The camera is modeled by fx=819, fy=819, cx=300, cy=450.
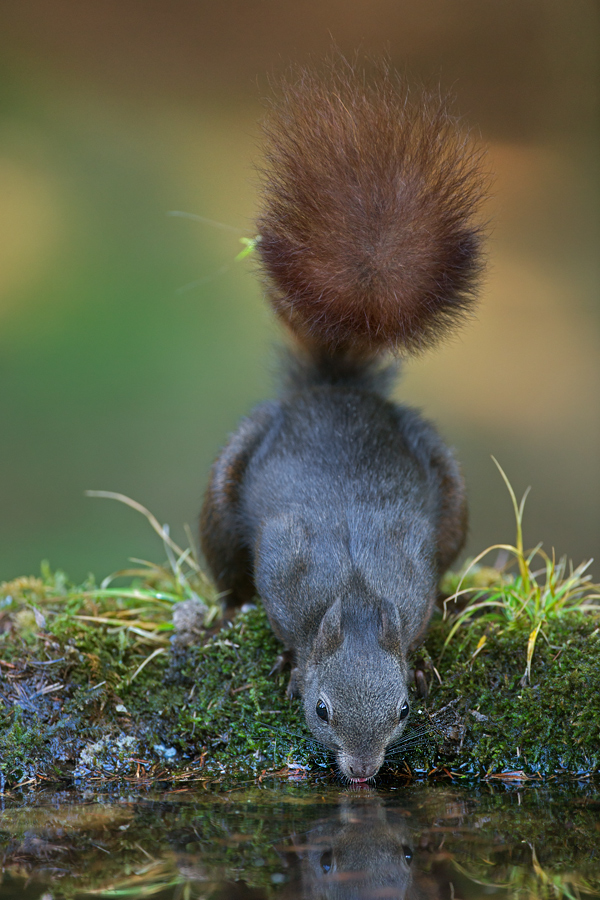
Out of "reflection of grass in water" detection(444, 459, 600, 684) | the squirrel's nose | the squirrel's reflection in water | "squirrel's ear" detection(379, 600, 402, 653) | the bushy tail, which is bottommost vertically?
the squirrel's nose

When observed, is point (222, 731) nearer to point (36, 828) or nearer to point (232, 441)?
point (36, 828)

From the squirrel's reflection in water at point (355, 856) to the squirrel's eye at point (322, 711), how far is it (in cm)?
40

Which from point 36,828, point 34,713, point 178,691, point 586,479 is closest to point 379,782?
point 178,691

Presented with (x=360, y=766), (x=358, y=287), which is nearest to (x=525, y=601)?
(x=360, y=766)

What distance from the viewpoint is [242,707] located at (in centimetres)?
326

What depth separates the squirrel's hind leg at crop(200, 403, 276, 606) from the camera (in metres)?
4.02

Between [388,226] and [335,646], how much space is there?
64.9 inches

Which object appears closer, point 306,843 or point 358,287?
point 306,843

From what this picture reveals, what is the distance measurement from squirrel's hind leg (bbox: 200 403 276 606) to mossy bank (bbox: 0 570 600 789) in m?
0.47

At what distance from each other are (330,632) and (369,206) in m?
1.65

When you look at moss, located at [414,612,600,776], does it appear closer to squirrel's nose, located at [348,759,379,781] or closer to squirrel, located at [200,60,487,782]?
squirrel, located at [200,60,487,782]

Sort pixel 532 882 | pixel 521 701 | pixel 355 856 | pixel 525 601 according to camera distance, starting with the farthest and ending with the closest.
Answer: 1. pixel 525 601
2. pixel 521 701
3. pixel 355 856
4. pixel 532 882

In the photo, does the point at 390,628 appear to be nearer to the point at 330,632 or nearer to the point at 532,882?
the point at 330,632

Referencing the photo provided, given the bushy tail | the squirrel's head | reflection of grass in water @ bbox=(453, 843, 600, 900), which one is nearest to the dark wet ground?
reflection of grass in water @ bbox=(453, 843, 600, 900)
